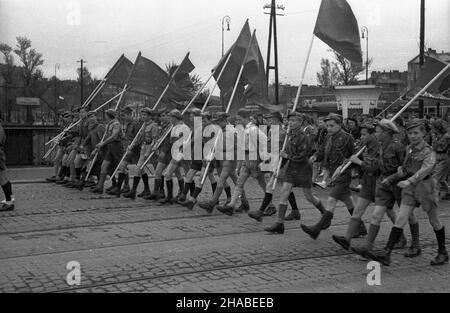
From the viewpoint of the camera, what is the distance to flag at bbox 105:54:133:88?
14.7m

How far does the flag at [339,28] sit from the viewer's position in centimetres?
956

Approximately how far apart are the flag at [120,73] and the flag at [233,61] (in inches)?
137

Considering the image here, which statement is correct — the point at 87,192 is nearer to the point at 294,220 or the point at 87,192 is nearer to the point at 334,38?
the point at 294,220

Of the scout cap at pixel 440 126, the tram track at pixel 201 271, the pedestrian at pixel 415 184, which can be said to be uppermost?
the scout cap at pixel 440 126

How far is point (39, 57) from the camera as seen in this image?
32.3 metres

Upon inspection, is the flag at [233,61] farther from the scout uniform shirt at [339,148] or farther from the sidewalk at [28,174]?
the sidewalk at [28,174]

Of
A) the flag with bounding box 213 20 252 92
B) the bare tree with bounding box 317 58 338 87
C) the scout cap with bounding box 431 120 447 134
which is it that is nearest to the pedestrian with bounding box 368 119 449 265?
the flag with bounding box 213 20 252 92

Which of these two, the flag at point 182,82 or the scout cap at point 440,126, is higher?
the flag at point 182,82

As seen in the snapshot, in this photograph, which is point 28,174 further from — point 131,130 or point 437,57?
point 437,57

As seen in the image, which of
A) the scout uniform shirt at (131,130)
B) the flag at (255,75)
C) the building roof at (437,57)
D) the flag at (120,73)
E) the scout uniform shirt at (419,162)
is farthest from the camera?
the flag at (120,73)

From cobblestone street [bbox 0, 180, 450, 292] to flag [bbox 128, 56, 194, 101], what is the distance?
407cm

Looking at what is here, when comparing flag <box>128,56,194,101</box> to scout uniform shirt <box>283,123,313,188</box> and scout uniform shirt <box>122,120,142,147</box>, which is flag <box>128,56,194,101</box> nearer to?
scout uniform shirt <box>122,120,142,147</box>

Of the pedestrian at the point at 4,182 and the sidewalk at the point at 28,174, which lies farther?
the sidewalk at the point at 28,174

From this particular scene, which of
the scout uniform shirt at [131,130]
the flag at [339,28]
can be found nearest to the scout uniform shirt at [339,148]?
the flag at [339,28]
